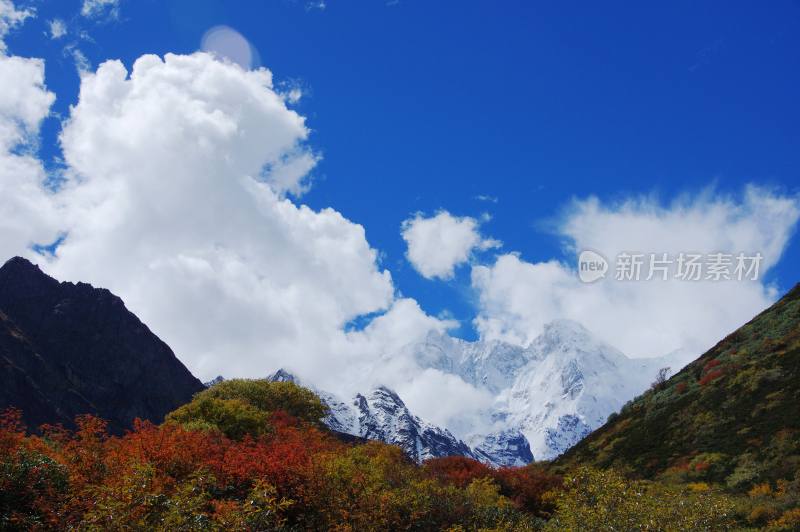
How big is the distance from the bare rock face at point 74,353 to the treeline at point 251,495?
154215 millimetres

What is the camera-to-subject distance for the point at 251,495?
1728cm

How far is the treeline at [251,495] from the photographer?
1515 centimetres

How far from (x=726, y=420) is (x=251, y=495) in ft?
122

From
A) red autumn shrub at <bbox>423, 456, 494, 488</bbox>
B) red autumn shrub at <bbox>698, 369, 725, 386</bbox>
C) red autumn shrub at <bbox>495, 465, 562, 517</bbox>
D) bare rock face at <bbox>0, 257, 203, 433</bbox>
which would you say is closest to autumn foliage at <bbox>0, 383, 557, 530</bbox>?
red autumn shrub at <bbox>495, 465, 562, 517</bbox>

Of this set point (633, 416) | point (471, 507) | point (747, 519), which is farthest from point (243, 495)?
point (633, 416)

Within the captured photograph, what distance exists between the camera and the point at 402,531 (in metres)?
20.9

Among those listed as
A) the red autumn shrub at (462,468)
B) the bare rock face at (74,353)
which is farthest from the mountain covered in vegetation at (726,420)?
the bare rock face at (74,353)

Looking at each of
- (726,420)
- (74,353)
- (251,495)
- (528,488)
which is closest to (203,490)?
(251,495)

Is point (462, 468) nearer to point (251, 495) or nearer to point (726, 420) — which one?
point (726, 420)

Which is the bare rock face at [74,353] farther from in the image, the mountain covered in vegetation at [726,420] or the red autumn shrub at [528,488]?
the mountain covered in vegetation at [726,420]

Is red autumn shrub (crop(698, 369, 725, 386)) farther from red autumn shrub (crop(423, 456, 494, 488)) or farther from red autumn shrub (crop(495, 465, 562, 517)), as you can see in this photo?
red autumn shrub (crop(423, 456, 494, 488))

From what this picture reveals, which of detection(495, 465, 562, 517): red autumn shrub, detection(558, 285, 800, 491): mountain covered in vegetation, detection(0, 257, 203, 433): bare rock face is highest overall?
detection(0, 257, 203, 433): bare rock face

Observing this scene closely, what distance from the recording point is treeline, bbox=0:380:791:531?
15148mm

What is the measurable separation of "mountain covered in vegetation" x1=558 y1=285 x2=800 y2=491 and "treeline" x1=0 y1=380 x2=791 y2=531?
11440 millimetres
